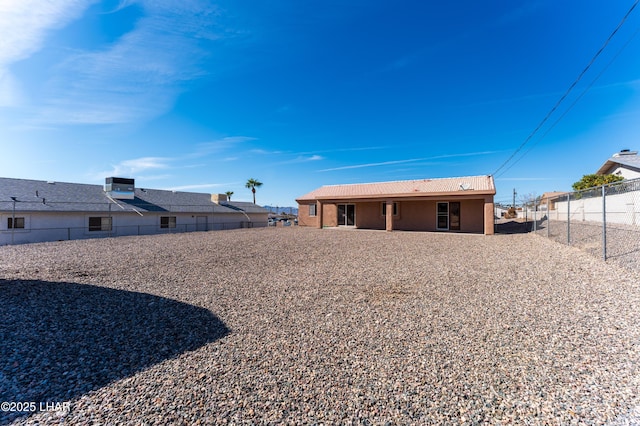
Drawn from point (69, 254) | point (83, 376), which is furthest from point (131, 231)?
point (83, 376)

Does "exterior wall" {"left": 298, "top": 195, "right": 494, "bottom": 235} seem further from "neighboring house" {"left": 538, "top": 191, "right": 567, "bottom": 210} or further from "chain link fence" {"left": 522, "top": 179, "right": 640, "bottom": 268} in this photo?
"chain link fence" {"left": 522, "top": 179, "right": 640, "bottom": 268}

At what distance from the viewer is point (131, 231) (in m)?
24.0

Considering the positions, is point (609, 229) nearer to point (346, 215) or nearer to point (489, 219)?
point (489, 219)

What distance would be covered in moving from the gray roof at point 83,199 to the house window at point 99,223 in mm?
751

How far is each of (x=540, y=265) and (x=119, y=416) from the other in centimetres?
910

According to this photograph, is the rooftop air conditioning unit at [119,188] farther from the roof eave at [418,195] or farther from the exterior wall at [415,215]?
the exterior wall at [415,215]

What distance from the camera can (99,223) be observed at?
22.6 m

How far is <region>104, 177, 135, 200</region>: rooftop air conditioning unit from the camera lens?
83.0ft

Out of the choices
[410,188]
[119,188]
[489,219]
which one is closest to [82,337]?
[489,219]

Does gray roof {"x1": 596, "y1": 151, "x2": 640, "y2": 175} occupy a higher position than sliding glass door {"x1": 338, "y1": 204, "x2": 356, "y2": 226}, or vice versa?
gray roof {"x1": 596, "y1": 151, "x2": 640, "y2": 175}

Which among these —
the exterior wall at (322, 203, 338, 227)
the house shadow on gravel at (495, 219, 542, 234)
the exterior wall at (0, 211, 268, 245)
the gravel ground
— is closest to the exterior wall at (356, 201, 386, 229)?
the exterior wall at (322, 203, 338, 227)

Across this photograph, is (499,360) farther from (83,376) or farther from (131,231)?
(131,231)

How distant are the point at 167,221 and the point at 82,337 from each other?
86.1 ft

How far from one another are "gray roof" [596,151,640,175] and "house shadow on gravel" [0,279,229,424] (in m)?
29.2
